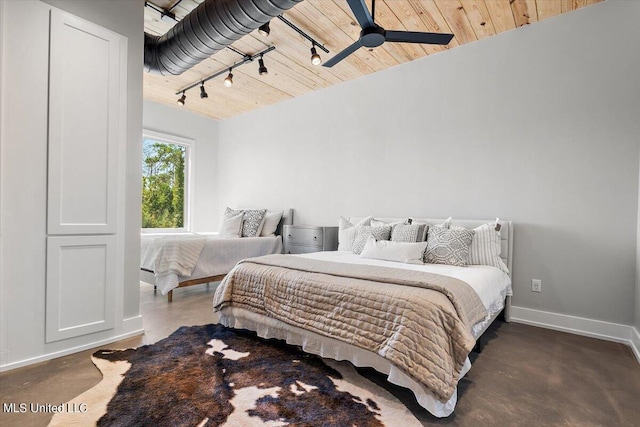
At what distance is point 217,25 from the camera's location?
2398 millimetres

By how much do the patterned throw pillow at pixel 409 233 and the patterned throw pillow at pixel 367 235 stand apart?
0.39 feet

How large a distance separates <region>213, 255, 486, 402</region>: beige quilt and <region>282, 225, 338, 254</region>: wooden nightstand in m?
1.56

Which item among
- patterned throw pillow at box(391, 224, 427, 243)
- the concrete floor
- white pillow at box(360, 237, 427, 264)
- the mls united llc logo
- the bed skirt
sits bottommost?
the concrete floor

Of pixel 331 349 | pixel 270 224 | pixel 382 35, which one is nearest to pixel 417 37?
pixel 382 35

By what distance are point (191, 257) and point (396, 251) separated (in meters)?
2.31

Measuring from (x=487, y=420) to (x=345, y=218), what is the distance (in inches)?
108

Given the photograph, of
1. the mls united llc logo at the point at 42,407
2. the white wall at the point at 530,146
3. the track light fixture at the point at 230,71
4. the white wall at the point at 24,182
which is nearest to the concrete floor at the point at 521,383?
the mls united llc logo at the point at 42,407

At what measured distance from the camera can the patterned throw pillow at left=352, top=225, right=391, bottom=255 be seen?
3.28m

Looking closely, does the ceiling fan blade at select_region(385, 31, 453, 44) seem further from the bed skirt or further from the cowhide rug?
the cowhide rug

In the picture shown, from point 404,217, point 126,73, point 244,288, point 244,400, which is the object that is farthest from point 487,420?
point 126,73

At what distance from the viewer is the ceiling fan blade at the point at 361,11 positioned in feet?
6.38

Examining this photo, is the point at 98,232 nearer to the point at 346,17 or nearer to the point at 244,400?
the point at 244,400

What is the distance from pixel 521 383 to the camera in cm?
192

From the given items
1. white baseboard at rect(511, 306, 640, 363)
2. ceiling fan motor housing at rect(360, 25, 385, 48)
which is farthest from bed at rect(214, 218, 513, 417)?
ceiling fan motor housing at rect(360, 25, 385, 48)
